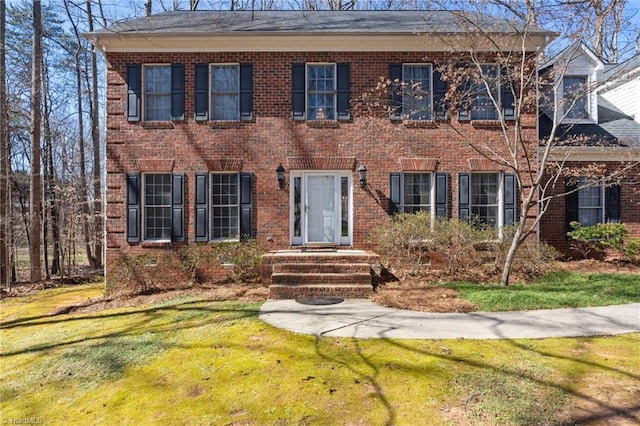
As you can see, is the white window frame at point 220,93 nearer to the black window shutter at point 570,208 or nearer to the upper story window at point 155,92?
the upper story window at point 155,92

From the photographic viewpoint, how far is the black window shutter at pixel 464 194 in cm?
950

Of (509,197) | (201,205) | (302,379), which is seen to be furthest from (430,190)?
(302,379)

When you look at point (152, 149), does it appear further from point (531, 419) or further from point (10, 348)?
point (531, 419)

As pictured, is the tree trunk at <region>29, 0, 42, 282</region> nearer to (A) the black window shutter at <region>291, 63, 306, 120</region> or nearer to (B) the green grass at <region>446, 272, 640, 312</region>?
(A) the black window shutter at <region>291, 63, 306, 120</region>

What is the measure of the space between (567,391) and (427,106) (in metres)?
7.80

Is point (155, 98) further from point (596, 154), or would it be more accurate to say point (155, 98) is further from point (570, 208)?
point (596, 154)

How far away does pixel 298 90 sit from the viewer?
9.43 m

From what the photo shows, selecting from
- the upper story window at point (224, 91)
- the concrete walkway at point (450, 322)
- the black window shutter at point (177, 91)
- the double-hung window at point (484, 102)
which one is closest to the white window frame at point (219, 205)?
the upper story window at point (224, 91)

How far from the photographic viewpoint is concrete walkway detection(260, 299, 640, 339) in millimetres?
4832

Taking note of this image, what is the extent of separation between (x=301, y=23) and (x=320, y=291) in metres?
7.71

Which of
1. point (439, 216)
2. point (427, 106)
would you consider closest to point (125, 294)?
point (439, 216)

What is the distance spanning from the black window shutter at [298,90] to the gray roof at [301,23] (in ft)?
3.07

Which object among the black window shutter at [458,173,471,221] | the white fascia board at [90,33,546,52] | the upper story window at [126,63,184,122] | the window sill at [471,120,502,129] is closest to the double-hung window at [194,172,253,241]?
the upper story window at [126,63,184,122]

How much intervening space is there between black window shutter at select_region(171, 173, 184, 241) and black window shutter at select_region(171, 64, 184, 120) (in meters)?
1.63
